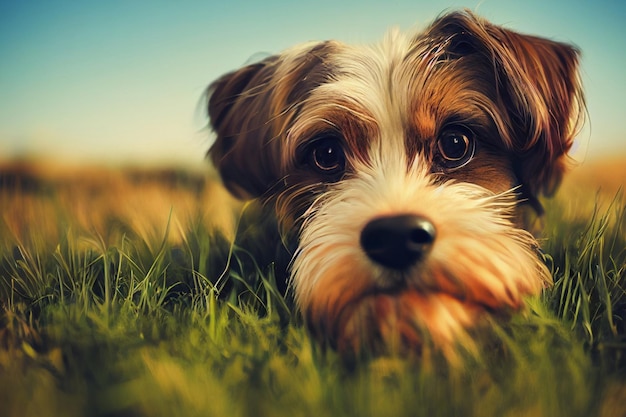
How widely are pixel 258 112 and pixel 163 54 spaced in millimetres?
567

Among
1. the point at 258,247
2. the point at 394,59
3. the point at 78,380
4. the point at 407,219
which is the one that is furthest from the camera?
the point at 258,247

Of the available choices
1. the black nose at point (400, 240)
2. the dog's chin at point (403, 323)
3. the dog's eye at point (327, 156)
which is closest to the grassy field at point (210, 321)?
the dog's chin at point (403, 323)

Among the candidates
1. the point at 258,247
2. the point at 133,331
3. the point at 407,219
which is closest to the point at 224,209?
the point at 258,247

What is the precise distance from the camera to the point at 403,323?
6.19 feet

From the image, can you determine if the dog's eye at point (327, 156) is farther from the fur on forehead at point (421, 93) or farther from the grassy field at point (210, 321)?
the grassy field at point (210, 321)

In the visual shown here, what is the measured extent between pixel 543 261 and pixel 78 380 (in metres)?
1.76

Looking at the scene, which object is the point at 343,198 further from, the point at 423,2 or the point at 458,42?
the point at 423,2

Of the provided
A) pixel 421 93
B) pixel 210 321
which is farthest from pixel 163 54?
pixel 210 321

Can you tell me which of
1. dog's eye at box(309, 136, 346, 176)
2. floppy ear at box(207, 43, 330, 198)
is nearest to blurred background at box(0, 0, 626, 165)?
floppy ear at box(207, 43, 330, 198)

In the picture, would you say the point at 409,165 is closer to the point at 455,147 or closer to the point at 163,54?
the point at 455,147

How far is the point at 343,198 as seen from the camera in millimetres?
2258

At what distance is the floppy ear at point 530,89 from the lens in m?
2.34

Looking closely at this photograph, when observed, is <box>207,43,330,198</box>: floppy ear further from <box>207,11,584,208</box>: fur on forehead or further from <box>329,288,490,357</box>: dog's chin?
<box>329,288,490,357</box>: dog's chin

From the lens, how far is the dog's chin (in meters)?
1.86
